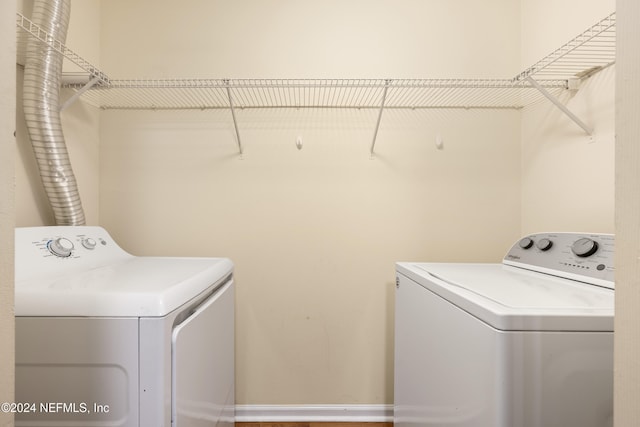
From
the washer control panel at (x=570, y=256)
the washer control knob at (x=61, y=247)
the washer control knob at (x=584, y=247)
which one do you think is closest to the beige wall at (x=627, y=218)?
the washer control panel at (x=570, y=256)

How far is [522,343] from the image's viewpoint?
1.85 feet

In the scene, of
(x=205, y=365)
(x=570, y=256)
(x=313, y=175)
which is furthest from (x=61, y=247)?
(x=570, y=256)

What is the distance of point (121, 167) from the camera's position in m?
1.51

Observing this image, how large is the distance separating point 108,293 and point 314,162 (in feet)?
3.50

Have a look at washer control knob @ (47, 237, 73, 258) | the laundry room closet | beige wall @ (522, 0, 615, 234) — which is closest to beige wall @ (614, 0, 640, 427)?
beige wall @ (522, 0, 615, 234)

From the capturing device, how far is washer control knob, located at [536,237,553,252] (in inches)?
40.4

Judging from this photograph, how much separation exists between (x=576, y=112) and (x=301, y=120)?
1.20 metres

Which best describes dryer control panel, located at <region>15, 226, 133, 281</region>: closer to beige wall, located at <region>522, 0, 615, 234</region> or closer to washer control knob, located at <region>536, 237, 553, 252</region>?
washer control knob, located at <region>536, 237, 553, 252</region>

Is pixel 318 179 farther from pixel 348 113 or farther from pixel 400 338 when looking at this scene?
pixel 400 338

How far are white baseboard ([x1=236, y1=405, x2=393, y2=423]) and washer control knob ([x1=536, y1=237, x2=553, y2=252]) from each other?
42.2 inches

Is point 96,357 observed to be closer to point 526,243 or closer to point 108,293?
point 108,293

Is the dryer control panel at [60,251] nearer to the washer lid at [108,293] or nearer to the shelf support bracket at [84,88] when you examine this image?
the washer lid at [108,293]

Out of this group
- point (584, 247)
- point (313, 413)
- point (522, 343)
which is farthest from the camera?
point (313, 413)

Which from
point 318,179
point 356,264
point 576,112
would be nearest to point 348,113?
point 318,179
